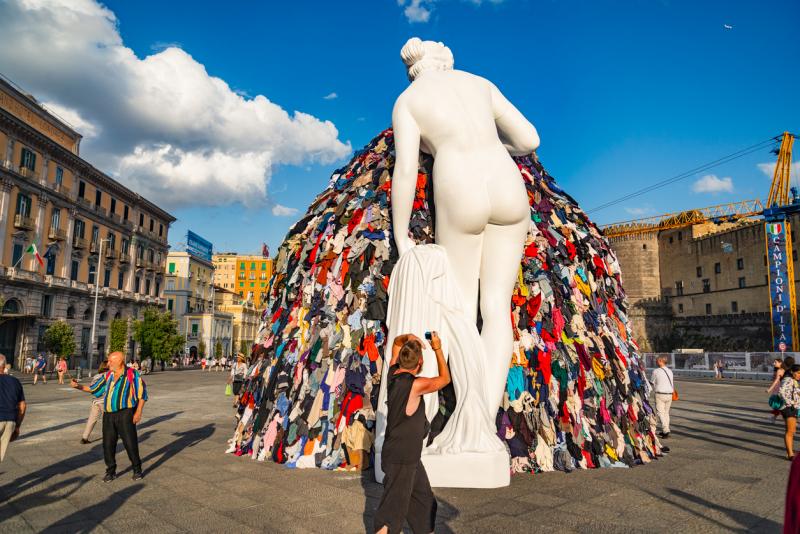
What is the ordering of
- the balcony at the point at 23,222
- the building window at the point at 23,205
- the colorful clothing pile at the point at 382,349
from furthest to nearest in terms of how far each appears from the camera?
the building window at the point at 23,205, the balcony at the point at 23,222, the colorful clothing pile at the point at 382,349

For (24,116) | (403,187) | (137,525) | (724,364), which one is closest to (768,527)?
(403,187)

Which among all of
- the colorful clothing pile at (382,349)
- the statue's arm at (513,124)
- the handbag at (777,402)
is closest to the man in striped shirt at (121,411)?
the colorful clothing pile at (382,349)

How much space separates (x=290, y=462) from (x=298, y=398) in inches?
27.7

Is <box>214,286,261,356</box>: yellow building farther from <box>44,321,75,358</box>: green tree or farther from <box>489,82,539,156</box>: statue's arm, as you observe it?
<box>489,82,539,156</box>: statue's arm

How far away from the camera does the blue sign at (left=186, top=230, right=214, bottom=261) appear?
3022 inches

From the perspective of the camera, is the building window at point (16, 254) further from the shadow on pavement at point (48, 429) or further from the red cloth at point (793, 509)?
the red cloth at point (793, 509)

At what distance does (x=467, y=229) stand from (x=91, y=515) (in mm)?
4276

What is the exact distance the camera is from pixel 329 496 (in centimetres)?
469

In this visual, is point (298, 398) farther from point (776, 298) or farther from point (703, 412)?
point (776, 298)

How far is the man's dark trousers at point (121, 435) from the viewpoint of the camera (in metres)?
5.55

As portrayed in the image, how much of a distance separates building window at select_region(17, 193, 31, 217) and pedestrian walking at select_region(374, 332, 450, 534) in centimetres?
4213

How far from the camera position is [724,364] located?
30.2 metres

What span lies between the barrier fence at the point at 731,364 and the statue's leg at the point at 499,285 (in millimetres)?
25346

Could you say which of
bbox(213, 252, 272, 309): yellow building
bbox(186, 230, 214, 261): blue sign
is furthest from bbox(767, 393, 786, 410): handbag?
bbox(213, 252, 272, 309): yellow building
